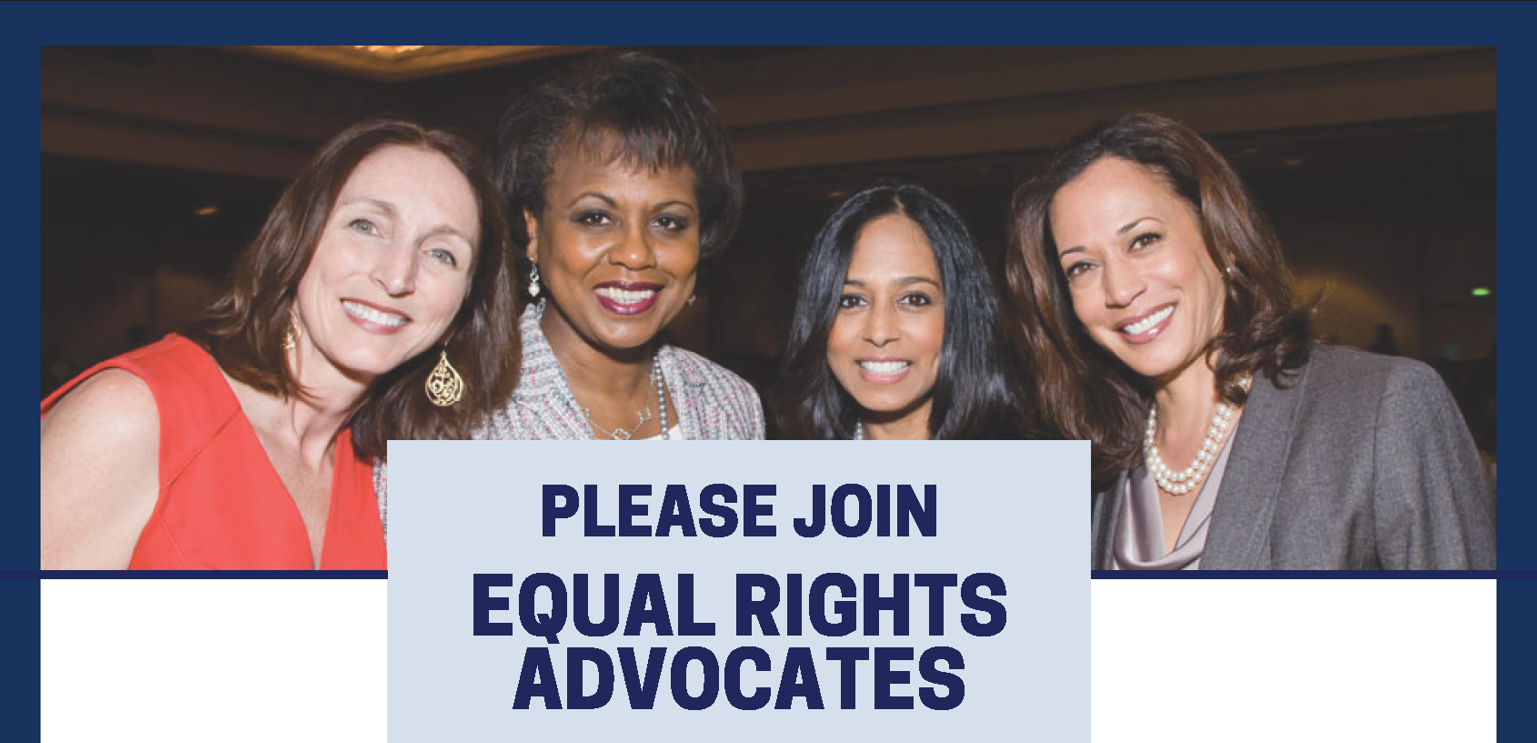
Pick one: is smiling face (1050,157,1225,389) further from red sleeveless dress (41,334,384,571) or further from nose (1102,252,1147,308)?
red sleeveless dress (41,334,384,571)

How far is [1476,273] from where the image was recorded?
8328 mm

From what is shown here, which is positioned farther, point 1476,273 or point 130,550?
point 1476,273

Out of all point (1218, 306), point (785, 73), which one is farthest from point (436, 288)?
point (785, 73)

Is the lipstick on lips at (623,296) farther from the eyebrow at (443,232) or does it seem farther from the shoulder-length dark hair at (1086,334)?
the shoulder-length dark hair at (1086,334)

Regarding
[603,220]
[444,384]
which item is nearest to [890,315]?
[603,220]

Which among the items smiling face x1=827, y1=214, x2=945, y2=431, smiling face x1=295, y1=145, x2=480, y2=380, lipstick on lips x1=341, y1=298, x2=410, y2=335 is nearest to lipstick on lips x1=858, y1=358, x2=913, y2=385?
smiling face x1=827, y1=214, x2=945, y2=431

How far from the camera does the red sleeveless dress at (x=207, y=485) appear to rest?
70.9 inches

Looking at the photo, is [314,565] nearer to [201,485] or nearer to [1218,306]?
[201,485]

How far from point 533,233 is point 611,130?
1.06 ft

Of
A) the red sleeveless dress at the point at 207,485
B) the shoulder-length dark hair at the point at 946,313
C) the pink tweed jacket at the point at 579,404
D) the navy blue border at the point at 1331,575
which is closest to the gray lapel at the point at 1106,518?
the navy blue border at the point at 1331,575

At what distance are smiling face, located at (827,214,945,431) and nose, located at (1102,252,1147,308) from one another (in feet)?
1.75

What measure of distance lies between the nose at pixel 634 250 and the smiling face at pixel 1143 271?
94cm

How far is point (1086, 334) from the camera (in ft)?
7.78

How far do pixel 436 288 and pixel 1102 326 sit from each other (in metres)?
1.35
